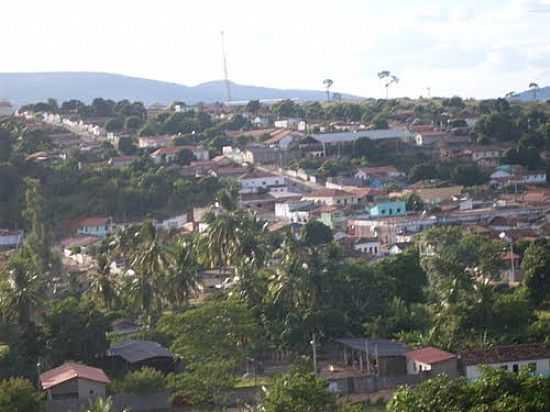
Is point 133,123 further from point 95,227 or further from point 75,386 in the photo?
point 75,386

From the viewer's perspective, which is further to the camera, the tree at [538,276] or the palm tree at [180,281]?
the tree at [538,276]

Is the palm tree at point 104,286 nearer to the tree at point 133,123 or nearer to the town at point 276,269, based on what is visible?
the town at point 276,269

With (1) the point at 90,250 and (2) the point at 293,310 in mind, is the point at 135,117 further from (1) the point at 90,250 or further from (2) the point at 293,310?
(2) the point at 293,310

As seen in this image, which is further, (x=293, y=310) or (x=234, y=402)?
(x=293, y=310)

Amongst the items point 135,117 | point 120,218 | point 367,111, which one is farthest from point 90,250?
point 367,111

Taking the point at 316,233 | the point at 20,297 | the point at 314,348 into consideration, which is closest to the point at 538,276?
the point at 314,348

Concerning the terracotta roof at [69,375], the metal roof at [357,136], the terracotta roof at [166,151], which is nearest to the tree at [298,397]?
the terracotta roof at [69,375]
